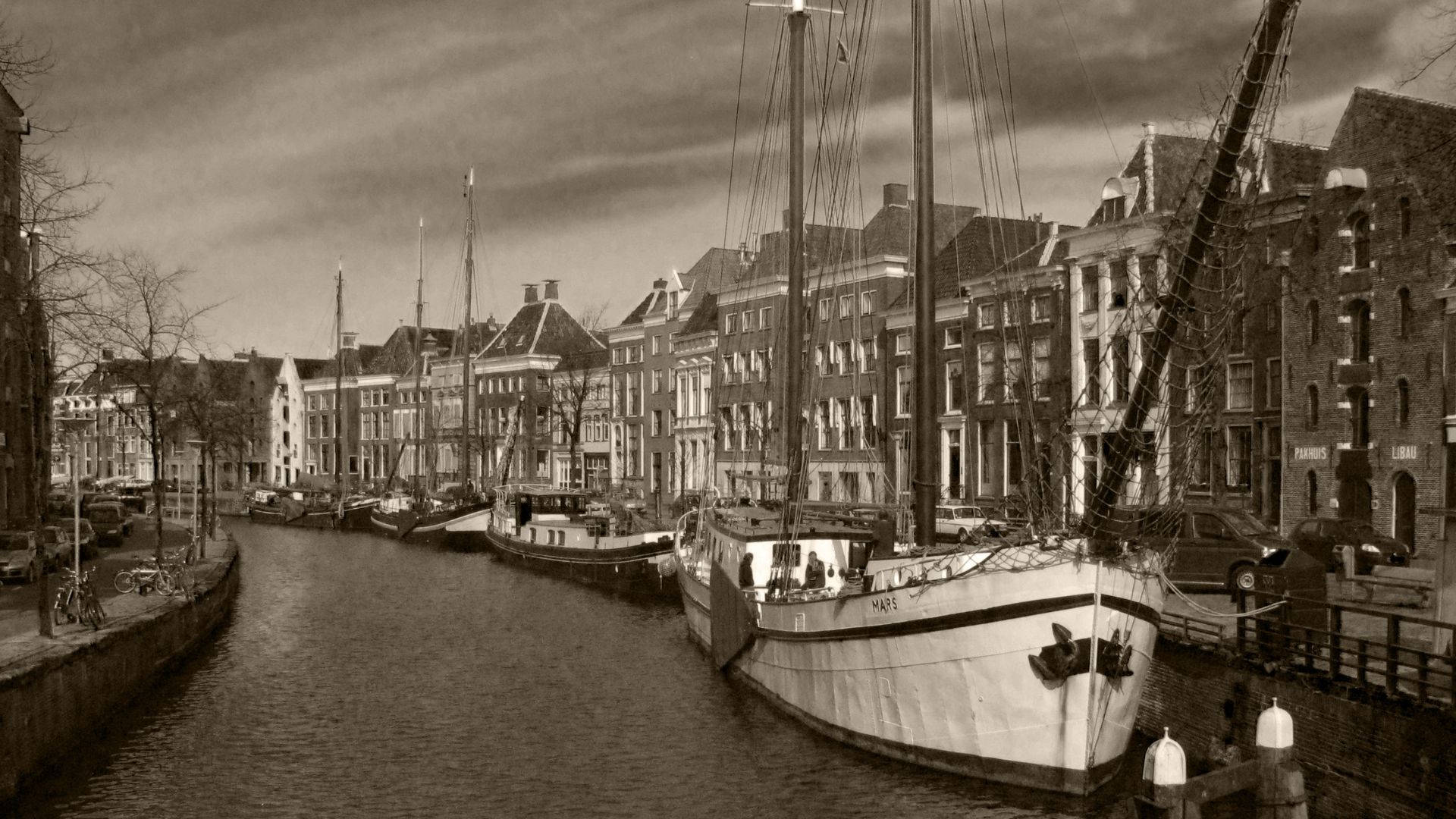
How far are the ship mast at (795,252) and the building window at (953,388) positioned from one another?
2316cm

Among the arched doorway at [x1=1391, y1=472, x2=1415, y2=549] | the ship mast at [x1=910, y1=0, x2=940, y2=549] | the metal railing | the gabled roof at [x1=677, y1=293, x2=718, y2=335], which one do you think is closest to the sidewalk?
the ship mast at [x1=910, y1=0, x2=940, y2=549]

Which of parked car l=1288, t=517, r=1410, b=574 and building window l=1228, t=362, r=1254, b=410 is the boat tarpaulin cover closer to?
parked car l=1288, t=517, r=1410, b=574

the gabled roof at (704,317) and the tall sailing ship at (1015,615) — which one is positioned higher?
the gabled roof at (704,317)

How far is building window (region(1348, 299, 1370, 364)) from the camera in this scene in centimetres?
3828

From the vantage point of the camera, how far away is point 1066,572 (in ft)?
55.8

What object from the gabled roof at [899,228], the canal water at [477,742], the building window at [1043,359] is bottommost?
the canal water at [477,742]

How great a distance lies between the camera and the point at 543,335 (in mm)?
97188

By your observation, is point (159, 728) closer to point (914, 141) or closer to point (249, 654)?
point (249, 654)

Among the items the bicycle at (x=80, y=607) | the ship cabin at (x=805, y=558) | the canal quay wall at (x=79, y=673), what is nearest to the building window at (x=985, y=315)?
the ship cabin at (x=805, y=558)

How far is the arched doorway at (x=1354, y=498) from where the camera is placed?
37.8m

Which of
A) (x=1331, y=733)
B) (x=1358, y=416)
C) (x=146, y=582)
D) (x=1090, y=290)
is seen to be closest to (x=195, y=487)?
(x=146, y=582)

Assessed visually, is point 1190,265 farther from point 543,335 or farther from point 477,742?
point 543,335

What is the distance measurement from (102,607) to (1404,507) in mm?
32712

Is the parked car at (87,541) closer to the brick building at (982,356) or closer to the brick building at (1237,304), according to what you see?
the brick building at (982,356)
